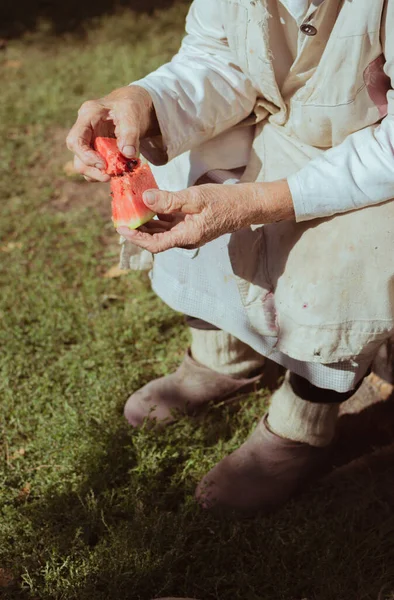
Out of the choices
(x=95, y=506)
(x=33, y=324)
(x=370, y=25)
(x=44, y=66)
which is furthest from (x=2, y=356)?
(x=44, y=66)

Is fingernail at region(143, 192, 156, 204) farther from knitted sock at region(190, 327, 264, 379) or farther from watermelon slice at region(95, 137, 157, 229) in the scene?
knitted sock at region(190, 327, 264, 379)

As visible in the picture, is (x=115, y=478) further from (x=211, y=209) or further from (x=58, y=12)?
(x=58, y=12)

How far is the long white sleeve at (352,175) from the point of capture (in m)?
1.77

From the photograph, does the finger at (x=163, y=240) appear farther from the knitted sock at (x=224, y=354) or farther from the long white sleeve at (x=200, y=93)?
the knitted sock at (x=224, y=354)

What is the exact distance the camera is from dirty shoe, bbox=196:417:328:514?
230 cm

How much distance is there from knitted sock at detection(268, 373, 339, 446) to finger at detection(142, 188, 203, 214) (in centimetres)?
74

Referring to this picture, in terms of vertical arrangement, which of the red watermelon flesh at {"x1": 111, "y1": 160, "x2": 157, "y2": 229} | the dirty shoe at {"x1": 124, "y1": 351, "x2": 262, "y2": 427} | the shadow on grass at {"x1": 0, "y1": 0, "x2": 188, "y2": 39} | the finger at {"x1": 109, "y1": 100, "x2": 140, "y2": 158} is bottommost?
the dirty shoe at {"x1": 124, "y1": 351, "x2": 262, "y2": 427}

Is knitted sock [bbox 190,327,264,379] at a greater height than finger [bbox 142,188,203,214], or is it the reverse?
finger [bbox 142,188,203,214]

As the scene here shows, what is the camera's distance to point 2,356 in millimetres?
2977

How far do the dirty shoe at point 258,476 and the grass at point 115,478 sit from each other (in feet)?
0.19

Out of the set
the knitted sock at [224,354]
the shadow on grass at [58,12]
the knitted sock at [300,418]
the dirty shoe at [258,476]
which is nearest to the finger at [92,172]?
the knitted sock at [224,354]

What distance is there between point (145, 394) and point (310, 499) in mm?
713

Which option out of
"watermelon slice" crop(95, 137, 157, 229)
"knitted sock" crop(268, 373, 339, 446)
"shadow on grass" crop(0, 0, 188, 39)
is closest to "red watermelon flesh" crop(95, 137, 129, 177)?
"watermelon slice" crop(95, 137, 157, 229)

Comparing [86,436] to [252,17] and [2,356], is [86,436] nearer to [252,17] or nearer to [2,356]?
[2,356]
